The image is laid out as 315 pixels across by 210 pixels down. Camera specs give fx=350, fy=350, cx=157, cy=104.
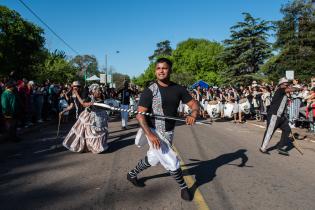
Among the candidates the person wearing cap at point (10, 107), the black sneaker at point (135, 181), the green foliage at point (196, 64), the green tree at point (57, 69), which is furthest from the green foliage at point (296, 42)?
the black sneaker at point (135, 181)

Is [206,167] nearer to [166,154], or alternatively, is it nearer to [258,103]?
[166,154]

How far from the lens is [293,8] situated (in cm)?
4472

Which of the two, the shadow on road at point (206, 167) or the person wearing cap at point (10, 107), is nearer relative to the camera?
the shadow on road at point (206, 167)

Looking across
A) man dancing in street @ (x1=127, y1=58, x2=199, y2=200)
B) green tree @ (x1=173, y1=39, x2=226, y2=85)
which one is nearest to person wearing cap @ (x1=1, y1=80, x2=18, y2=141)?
man dancing in street @ (x1=127, y1=58, x2=199, y2=200)

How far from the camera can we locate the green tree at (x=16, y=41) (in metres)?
29.8

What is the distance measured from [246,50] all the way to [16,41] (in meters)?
25.9

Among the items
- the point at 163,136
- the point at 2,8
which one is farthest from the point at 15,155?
the point at 2,8

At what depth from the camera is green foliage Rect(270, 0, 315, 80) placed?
4062cm

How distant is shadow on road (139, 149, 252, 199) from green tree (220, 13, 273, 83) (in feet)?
115

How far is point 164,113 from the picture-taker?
16.4 feet

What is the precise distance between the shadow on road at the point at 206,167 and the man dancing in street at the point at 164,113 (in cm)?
Result: 64

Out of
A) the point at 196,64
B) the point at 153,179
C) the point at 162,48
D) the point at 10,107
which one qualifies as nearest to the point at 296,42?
the point at 196,64

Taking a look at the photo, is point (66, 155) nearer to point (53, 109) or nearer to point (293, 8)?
point (53, 109)

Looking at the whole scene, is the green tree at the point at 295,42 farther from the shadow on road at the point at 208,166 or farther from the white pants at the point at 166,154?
the white pants at the point at 166,154
